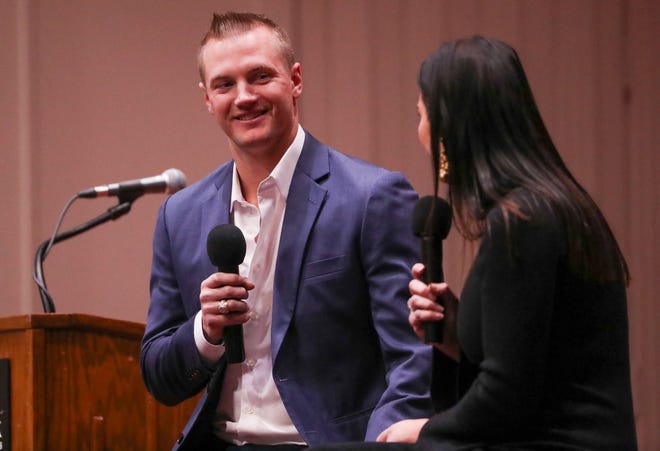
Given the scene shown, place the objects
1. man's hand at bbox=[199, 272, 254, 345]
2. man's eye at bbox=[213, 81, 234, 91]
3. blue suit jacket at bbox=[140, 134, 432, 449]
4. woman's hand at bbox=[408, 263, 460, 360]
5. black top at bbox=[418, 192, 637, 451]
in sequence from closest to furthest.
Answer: black top at bbox=[418, 192, 637, 451] → woman's hand at bbox=[408, 263, 460, 360] → man's hand at bbox=[199, 272, 254, 345] → blue suit jacket at bbox=[140, 134, 432, 449] → man's eye at bbox=[213, 81, 234, 91]

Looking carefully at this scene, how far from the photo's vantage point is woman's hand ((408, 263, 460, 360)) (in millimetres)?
1999

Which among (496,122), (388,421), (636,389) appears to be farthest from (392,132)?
(496,122)

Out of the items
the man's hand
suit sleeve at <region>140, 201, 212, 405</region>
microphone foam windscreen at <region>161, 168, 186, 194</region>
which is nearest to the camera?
the man's hand

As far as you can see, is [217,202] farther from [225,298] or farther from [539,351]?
[539,351]

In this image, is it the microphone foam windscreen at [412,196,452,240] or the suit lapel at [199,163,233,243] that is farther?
the suit lapel at [199,163,233,243]

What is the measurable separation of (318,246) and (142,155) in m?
2.81

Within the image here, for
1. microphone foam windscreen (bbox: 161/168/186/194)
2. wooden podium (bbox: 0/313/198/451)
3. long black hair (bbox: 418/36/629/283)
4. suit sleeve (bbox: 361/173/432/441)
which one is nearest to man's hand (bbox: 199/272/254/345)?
suit sleeve (bbox: 361/173/432/441)

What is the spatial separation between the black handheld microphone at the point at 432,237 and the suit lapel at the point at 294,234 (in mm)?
676

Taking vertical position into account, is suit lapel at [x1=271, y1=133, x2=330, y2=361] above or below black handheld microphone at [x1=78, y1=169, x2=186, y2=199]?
below

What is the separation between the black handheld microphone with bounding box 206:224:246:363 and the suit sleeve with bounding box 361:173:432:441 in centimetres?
36

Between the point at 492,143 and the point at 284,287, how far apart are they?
35.5 inches

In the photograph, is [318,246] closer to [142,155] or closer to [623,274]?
[623,274]

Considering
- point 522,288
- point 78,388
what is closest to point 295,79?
point 78,388

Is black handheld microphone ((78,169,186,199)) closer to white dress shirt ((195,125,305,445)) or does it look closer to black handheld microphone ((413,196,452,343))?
white dress shirt ((195,125,305,445))
